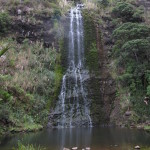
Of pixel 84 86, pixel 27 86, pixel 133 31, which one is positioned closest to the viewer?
pixel 27 86

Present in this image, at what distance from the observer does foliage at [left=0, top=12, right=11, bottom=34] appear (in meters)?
28.8

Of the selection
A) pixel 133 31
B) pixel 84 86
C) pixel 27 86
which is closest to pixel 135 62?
pixel 133 31

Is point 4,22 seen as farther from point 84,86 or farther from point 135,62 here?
point 135,62

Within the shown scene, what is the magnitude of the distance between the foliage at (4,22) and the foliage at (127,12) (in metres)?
11.7

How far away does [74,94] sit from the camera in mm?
23594

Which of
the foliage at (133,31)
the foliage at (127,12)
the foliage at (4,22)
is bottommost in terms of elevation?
the foliage at (133,31)

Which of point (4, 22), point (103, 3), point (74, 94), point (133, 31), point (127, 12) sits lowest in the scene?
point (74, 94)

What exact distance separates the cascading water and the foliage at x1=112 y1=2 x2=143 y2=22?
4.96 meters

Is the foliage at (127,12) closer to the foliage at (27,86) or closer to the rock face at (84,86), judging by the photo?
the rock face at (84,86)

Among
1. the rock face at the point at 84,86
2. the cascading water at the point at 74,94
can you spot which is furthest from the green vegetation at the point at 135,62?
the cascading water at the point at 74,94

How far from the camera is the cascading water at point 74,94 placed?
841 inches

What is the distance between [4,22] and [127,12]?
515 inches

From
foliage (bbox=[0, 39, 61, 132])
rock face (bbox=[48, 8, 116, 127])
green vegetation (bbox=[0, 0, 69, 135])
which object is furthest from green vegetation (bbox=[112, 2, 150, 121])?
foliage (bbox=[0, 39, 61, 132])

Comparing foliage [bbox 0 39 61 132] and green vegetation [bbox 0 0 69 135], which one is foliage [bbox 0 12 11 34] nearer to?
green vegetation [bbox 0 0 69 135]
